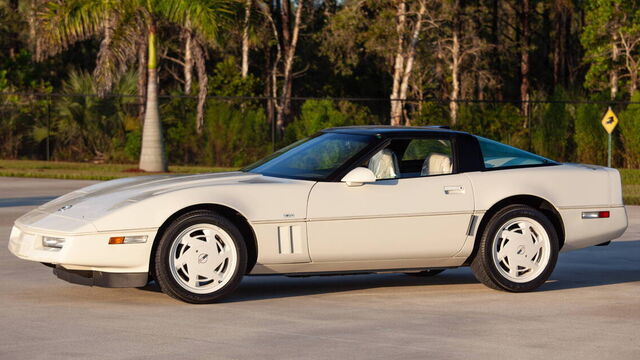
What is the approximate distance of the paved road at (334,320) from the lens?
293 inches

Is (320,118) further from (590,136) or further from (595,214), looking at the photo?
(595,214)

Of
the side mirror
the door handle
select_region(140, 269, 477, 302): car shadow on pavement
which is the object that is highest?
the side mirror

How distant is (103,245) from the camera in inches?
348

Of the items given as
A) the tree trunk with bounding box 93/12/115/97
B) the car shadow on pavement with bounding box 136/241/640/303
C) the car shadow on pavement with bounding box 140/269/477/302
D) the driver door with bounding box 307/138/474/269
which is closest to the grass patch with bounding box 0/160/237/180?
the tree trunk with bounding box 93/12/115/97

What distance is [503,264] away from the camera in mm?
9969

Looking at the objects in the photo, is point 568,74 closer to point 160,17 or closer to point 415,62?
point 415,62

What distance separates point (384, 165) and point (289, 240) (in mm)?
1126

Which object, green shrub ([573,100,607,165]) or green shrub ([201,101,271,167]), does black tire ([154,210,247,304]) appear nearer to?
green shrub ([201,101,271,167])

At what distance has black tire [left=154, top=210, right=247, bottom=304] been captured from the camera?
29.5ft

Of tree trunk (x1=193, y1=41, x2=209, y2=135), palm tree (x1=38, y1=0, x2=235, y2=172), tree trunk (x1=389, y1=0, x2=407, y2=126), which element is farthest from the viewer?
tree trunk (x1=389, y1=0, x2=407, y2=126)

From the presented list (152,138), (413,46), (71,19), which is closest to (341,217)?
(71,19)

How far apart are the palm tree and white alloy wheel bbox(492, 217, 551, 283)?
65.6 feet

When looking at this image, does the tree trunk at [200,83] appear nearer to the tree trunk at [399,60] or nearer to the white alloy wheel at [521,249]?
the tree trunk at [399,60]

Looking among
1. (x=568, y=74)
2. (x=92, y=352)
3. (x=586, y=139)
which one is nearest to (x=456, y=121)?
(x=586, y=139)
